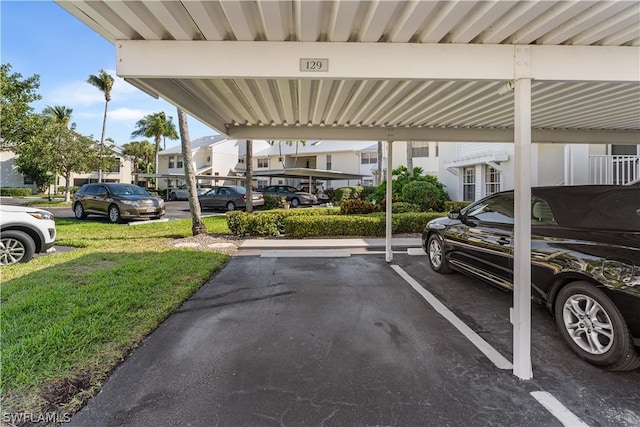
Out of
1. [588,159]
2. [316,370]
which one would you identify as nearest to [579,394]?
[316,370]

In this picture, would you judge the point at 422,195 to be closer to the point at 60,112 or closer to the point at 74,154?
the point at 74,154

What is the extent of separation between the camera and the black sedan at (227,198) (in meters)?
19.9

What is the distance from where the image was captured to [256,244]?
9023mm

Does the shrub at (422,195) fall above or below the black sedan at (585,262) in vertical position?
above

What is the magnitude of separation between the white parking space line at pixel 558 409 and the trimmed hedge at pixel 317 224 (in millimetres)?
7793

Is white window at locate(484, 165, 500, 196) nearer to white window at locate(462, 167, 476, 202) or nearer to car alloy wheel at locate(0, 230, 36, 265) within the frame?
white window at locate(462, 167, 476, 202)

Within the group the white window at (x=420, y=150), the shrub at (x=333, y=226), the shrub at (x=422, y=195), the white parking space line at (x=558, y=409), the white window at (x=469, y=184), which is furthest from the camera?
the white window at (x=420, y=150)

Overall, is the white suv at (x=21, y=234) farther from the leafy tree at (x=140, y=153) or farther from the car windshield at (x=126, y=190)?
the leafy tree at (x=140, y=153)

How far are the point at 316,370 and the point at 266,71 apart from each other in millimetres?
2689

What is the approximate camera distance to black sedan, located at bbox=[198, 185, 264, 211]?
1994 centimetres

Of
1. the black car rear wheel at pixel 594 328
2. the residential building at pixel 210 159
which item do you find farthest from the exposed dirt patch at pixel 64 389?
the residential building at pixel 210 159

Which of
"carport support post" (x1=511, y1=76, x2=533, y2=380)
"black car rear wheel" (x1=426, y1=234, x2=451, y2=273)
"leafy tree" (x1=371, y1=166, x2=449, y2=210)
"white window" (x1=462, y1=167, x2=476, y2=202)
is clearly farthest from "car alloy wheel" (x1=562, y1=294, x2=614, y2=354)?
"white window" (x1=462, y1=167, x2=476, y2=202)

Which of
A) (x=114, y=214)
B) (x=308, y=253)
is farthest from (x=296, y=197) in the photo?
(x=308, y=253)

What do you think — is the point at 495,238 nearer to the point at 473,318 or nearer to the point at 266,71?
the point at 473,318
